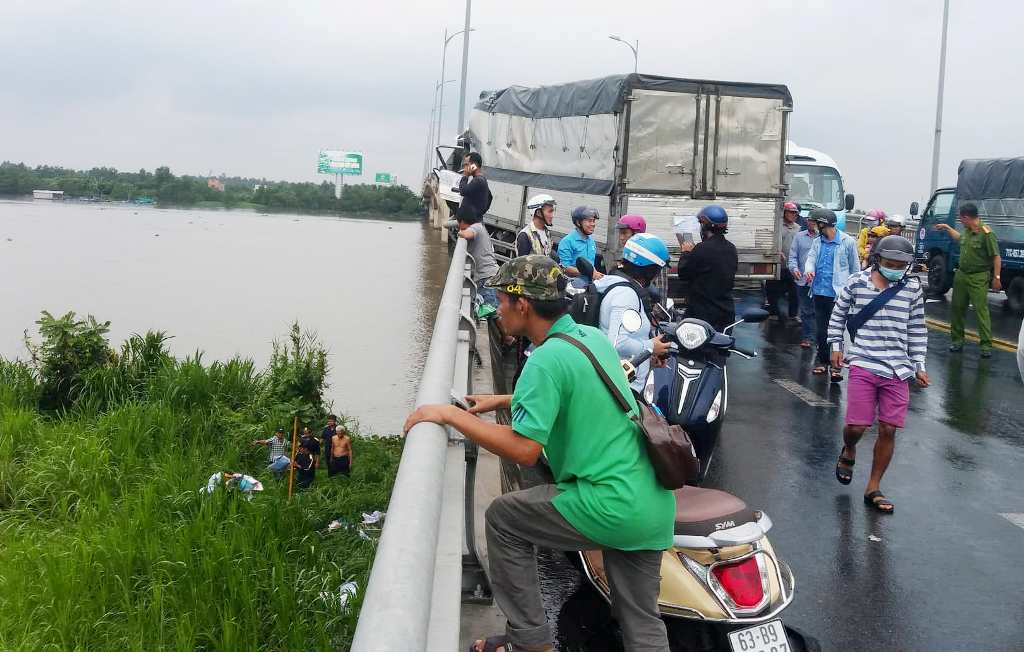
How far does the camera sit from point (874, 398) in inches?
260

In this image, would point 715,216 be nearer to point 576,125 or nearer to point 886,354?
point 886,354

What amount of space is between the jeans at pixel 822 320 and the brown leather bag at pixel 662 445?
8.76 meters

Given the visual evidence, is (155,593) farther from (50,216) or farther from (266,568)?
(50,216)

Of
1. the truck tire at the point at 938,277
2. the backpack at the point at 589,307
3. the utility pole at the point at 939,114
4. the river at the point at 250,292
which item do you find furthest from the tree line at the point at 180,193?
the backpack at the point at 589,307

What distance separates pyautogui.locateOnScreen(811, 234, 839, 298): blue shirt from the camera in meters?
11.6

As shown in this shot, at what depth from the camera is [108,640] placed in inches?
185

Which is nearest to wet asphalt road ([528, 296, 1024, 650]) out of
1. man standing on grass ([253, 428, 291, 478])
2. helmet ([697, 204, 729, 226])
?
helmet ([697, 204, 729, 226])

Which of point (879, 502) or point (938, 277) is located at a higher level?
point (938, 277)

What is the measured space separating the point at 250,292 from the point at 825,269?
10.5 m

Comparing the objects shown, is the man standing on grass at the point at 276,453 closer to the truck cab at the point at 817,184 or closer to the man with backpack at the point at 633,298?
→ the man with backpack at the point at 633,298

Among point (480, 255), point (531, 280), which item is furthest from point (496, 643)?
point (480, 255)

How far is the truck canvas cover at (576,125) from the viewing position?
13852mm

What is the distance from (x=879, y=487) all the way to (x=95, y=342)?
7.12m

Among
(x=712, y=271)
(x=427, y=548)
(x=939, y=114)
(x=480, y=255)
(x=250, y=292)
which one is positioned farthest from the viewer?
(x=939, y=114)
